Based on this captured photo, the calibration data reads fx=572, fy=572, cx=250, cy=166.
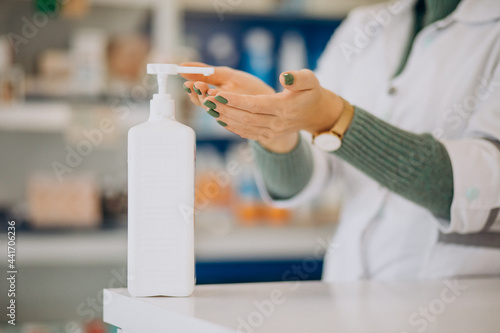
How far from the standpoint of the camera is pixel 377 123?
85cm

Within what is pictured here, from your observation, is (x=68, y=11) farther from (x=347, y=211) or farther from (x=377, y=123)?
(x=377, y=123)

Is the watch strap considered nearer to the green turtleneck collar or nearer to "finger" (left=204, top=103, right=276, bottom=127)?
"finger" (left=204, top=103, right=276, bottom=127)

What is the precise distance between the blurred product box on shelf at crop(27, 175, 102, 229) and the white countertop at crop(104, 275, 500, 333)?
1.59 m

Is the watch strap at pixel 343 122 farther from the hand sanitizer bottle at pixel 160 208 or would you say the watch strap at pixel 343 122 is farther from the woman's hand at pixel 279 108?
the hand sanitizer bottle at pixel 160 208

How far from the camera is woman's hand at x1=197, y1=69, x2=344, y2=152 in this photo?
69 centimetres

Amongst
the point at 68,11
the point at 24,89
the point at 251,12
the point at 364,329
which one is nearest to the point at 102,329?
the point at 24,89

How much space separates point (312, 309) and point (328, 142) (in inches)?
11.0

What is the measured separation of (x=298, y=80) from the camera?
27.6 inches

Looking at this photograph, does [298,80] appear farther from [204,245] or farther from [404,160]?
[204,245]

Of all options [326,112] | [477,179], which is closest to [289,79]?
[326,112]

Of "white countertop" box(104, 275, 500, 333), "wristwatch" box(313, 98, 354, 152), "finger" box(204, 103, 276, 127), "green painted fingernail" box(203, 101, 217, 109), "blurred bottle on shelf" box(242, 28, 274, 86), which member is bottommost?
"white countertop" box(104, 275, 500, 333)

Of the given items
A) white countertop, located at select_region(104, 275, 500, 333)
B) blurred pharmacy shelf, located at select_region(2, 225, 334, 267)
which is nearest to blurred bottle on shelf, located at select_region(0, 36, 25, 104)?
blurred pharmacy shelf, located at select_region(2, 225, 334, 267)

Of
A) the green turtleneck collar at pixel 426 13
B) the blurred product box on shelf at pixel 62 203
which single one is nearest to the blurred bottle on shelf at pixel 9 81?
the blurred product box on shelf at pixel 62 203

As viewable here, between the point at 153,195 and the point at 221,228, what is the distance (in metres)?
1.82
